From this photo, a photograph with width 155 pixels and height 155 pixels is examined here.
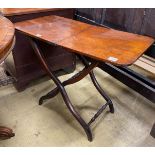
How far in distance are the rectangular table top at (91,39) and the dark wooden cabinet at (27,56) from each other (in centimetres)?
12

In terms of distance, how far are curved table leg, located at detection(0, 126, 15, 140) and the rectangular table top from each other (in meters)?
0.81

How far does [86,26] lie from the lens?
1.59m

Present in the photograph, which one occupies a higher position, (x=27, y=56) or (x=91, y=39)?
(x=91, y=39)

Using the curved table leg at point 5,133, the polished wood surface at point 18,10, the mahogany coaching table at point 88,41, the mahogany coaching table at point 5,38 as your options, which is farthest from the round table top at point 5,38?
the curved table leg at point 5,133

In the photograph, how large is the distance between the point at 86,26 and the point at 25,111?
102 cm

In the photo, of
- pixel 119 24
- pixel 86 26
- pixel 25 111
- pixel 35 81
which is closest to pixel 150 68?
pixel 119 24

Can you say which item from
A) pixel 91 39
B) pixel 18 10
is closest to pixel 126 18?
pixel 91 39

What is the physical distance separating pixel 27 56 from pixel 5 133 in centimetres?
81

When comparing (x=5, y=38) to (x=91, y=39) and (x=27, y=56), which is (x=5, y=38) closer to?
(x=91, y=39)

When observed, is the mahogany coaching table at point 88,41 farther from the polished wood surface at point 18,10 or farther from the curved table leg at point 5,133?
the curved table leg at point 5,133

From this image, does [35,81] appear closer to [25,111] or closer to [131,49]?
[25,111]

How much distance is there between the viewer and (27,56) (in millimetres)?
1950

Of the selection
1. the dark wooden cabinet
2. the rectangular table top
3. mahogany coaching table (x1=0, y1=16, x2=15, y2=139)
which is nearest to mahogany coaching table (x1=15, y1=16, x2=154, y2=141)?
the rectangular table top

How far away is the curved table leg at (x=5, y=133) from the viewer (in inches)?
59.8
